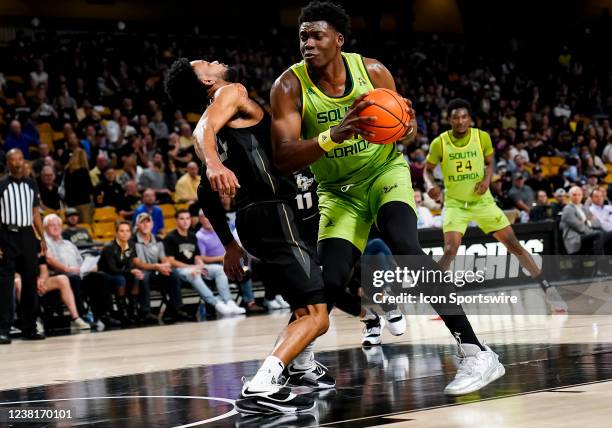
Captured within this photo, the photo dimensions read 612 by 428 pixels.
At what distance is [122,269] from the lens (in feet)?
40.3

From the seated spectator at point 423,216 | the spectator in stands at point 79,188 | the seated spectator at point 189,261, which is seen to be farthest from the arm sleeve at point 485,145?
the spectator in stands at point 79,188

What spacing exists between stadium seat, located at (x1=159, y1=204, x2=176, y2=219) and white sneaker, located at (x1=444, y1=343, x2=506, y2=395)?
10.3m

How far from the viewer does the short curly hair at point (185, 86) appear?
546 centimetres

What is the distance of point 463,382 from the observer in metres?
5.31

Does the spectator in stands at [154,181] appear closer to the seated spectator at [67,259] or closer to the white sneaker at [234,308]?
the white sneaker at [234,308]

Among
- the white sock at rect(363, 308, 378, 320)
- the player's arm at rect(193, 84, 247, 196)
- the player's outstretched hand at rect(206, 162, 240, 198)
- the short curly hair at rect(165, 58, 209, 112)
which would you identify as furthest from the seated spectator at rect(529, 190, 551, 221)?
the player's outstretched hand at rect(206, 162, 240, 198)

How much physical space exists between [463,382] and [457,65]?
23882mm

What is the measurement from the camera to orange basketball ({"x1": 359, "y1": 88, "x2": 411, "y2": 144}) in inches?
202

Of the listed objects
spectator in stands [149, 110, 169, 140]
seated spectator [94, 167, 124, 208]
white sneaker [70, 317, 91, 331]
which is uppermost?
spectator in stands [149, 110, 169, 140]

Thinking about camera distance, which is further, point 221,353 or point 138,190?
point 138,190

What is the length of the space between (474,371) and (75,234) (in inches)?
339

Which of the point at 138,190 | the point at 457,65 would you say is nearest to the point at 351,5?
the point at 457,65

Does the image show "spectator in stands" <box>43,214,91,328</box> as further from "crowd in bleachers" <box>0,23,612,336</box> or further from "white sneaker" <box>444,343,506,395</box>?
"white sneaker" <box>444,343,506,395</box>

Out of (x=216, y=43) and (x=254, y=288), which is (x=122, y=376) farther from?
(x=216, y=43)
